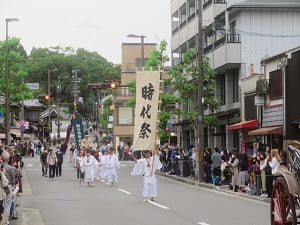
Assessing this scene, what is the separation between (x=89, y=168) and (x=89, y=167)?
7.5 inches

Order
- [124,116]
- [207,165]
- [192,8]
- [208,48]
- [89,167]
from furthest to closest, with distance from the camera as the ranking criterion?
[124,116]
[192,8]
[208,48]
[89,167]
[207,165]

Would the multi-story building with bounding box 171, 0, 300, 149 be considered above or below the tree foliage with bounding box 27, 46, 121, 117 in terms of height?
below

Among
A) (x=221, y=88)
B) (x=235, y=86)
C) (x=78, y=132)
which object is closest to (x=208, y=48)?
(x=221, y=88)

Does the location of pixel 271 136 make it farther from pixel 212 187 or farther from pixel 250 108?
pixel 212 187

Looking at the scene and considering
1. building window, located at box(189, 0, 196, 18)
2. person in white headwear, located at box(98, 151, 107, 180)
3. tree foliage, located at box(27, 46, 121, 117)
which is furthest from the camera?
tree foliage, located at box(27, 46, 121, 117)

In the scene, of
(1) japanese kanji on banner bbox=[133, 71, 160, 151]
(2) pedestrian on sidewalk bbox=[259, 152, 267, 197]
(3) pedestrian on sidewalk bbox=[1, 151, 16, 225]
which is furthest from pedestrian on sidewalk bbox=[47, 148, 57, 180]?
(3) pedestrian on sidewalk bbox=[1, 151, 16, 225]

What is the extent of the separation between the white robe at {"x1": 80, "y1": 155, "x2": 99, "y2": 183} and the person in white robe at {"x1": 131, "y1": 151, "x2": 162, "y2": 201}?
9.45 metres

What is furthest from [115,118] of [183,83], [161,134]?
[183,83]

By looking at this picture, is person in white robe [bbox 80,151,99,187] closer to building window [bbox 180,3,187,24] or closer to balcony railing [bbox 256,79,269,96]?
balcony railing [bbox 256,79,269,96]

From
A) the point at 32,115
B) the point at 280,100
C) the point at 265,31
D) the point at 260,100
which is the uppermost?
the point at 265,31

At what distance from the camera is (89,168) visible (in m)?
33.3

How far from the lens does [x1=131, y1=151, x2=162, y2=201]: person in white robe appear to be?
22.9 meters

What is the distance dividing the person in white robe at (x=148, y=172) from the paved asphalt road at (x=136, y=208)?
1.26 feet

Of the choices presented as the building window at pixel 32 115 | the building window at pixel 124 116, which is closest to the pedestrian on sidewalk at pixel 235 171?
the building window at pixel 124 116
